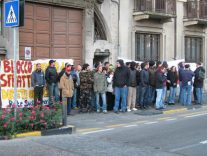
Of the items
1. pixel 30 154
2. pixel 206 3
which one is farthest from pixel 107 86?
pixel 206 3

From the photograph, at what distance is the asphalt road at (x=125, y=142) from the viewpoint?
8570 millimetres

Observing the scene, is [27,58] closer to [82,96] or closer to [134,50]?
[82,96]

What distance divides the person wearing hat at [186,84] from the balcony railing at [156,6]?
5013mm

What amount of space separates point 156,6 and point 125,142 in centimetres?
1351

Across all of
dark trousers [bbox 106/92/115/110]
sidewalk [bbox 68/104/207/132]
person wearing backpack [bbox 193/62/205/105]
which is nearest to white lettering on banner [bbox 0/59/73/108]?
sidewalk [bbox 68/104/207/132]

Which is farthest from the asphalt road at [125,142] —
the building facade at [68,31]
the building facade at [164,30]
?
the building facade at [164,30]

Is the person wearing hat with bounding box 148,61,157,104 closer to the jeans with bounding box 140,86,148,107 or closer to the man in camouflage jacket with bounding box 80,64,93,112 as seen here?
the jeans with bounding box 140,86,148,107

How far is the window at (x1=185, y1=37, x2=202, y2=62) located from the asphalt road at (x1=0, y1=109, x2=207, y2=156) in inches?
514

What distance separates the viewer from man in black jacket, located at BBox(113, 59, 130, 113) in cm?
1480

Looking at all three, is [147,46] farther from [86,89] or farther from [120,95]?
[86,89]

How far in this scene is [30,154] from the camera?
27.2ft

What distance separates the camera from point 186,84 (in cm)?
1750

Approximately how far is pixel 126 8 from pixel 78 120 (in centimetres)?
921

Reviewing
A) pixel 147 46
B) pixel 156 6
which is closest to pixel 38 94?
pixel 147 46
